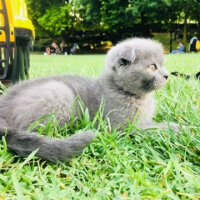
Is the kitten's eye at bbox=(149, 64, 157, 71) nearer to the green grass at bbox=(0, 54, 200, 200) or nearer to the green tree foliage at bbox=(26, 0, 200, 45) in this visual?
the green grass at bbox=(0, 54, 200, 200)

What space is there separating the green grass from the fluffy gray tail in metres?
0.04

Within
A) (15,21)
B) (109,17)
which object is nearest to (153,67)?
(15,21)

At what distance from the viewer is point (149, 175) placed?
62.2 inches

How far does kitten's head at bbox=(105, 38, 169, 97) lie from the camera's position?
2.24 m

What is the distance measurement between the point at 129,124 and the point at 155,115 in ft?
1.86

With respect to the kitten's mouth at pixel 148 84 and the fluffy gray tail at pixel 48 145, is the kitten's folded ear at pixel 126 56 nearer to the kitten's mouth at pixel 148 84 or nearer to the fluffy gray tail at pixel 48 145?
the kitten's mouth at pixel 148 84

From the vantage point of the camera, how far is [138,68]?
2.23 metres

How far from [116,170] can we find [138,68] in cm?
90

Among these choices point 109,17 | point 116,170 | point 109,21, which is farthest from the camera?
point 109,17

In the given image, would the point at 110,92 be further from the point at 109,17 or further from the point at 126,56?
the point at 109,17

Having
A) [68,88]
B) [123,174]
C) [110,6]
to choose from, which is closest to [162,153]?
[123,174]

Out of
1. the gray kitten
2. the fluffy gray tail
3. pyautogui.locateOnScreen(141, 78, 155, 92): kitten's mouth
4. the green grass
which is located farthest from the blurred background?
the fluffy gray tail

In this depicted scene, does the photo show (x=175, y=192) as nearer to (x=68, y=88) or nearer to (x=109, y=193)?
(x=109, y=193)

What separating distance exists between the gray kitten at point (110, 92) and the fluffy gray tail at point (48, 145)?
291 millimetres
